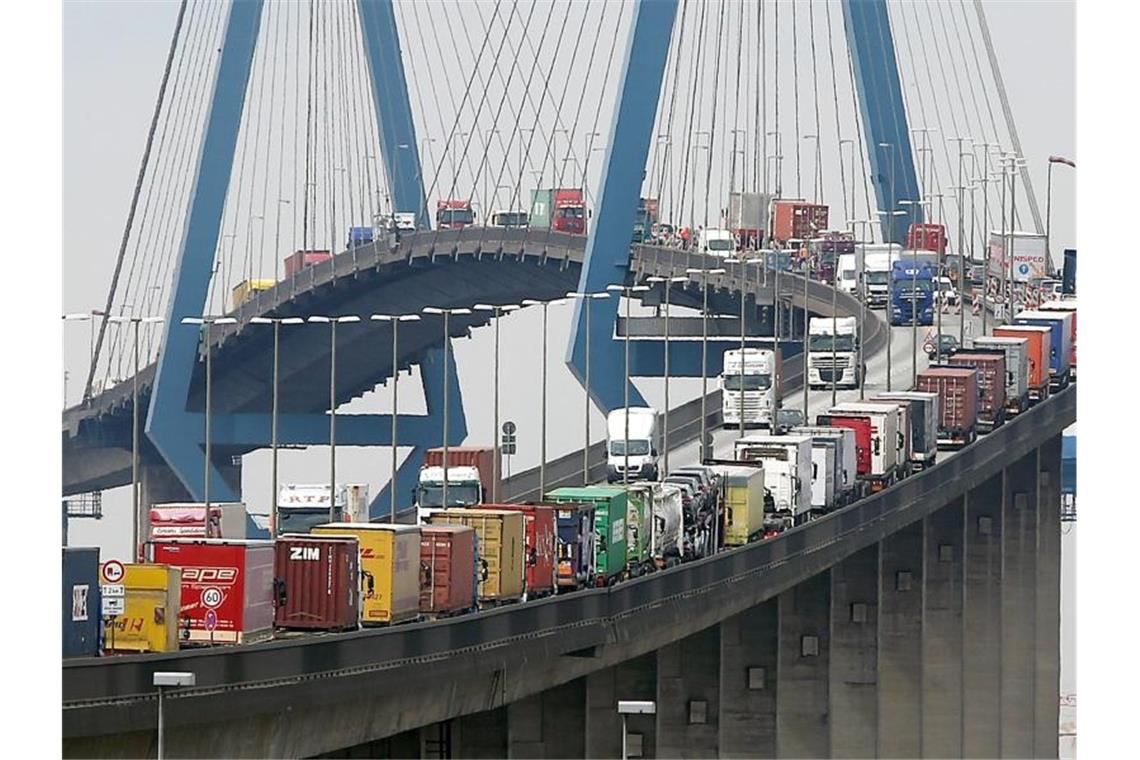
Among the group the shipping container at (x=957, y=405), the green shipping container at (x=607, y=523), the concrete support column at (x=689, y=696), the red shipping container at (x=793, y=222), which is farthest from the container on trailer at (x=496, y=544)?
the red shipping container at (x=793, y=222)

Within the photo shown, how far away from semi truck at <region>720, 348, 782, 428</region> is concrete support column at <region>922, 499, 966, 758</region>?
5177mm

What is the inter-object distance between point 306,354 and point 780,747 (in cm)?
2718

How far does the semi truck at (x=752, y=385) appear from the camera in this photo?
70375 millimetres

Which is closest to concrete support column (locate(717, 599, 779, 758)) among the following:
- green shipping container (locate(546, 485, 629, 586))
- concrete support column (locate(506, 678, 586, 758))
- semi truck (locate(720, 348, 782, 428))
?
semi truck (locate(720, 348, 782, 428))

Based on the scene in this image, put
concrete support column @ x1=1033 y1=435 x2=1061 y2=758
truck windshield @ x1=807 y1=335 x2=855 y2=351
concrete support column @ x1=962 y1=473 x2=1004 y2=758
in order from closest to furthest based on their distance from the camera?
concrete support column @ x1=962 y1=473 x2=1004 y2=758
concrete support column @ x1=1033 y1=435 x2=1061 y2=758
truck windshield @ x1=807 y1=335 x2=855 y2=351

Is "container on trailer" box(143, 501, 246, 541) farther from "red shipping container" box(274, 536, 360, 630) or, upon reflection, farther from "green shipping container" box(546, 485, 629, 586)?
"red shipping container" box(274, 536, 360, 630)

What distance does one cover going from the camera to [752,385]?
70812mm

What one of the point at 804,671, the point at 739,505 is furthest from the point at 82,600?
the point at 804,671

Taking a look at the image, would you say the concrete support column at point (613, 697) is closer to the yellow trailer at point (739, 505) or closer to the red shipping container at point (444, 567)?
the yellow trailer at point (739, 505)

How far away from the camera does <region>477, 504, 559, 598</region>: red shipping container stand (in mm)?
42344

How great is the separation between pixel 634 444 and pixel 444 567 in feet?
98.9

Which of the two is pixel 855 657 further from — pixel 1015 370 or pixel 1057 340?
pixel 1057 340

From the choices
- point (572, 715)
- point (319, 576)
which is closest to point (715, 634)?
point (572, 715)
